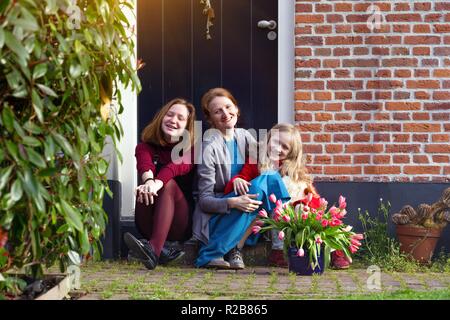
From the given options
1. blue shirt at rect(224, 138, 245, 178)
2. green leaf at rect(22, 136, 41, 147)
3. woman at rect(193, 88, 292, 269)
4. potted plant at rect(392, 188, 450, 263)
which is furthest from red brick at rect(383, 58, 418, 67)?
green leaf at rect(22, 136, 41, 147)

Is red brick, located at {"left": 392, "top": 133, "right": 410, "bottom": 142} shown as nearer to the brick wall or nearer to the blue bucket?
the brick wall

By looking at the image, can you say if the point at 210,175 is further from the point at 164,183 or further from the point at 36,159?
the point at 36,159

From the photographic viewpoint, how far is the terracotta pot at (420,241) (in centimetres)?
543

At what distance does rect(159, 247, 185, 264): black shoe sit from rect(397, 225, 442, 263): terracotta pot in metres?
1.56

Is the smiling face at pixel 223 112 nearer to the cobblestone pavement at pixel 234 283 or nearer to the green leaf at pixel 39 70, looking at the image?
the cobblestone pavement at pixel 234 283

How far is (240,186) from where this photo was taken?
524 cm

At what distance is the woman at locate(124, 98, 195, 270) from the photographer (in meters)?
5.30

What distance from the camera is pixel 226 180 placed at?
5.49 m

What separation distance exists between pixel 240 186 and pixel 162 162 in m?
0.64

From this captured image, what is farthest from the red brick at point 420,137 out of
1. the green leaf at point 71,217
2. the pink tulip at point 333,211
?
the green leaf at point 71,217

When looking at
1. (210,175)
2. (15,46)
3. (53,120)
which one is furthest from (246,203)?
(15,46)

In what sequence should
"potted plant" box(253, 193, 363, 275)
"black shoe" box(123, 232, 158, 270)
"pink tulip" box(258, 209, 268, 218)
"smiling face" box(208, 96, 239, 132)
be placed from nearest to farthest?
1. "potted plant" box(253, 193, 363, 275)
2. "pink tulip" box(258, 209, 268, 218)
3. "black shoe" box(123, 232, 158, 270)
4. "smiling face" box(208, 96, 239, 132)

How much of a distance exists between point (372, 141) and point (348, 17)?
906 millimetres

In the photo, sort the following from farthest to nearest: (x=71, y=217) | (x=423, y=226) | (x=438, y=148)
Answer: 1. (x=438, y=148)
2. (x=423, y=226)
3. (x=71, y=217)
